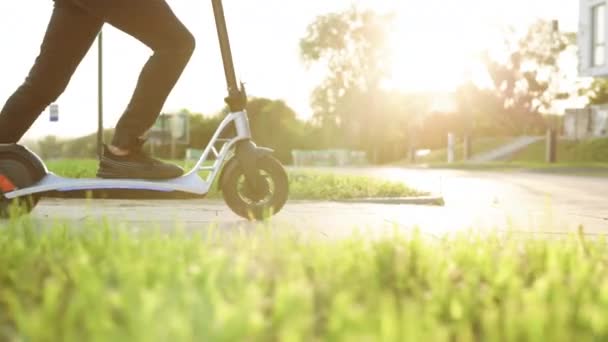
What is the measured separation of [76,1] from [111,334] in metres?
3.39

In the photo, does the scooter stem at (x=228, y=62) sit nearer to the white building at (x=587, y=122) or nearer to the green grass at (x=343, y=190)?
the green grass at (x=343, y=190)

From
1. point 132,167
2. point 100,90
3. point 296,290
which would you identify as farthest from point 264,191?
point 100,90

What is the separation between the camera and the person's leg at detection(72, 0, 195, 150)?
4895 mm

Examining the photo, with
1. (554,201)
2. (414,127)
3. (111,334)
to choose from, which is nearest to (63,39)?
(111,334)

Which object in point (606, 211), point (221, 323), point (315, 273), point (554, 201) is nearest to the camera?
point (221, 323)

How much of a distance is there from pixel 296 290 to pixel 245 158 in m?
3.45

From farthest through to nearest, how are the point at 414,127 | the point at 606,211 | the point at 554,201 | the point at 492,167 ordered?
the point at 414,127 → the point at 492,167 → the point at 554,201 → the point at 606,211

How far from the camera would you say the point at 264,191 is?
5.61 metres

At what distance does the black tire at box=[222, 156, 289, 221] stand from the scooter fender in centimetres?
2

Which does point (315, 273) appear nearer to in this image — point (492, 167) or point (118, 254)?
point (118, 254)

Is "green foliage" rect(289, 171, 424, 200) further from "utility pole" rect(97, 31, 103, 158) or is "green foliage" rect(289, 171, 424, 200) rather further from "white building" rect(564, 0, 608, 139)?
"white building" rect(564, 0, 608, 139)

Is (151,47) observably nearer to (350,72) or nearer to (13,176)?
(13,176)

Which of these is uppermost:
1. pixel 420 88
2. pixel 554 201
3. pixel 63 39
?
pixel 420 88

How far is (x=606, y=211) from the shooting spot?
9008 millimetres
